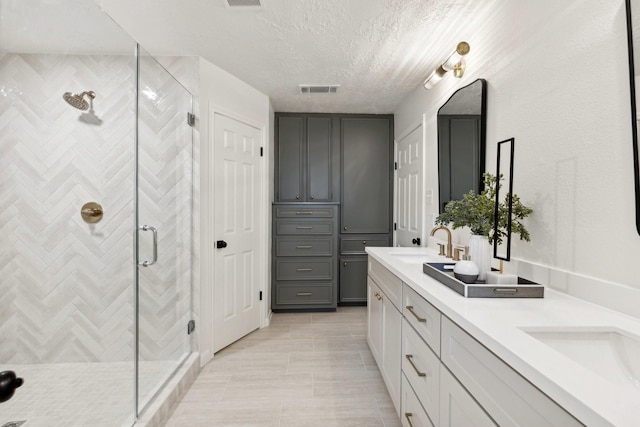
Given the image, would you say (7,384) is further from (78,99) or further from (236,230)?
(236,230)

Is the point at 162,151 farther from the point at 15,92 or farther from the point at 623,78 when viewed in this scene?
the point at 623,78

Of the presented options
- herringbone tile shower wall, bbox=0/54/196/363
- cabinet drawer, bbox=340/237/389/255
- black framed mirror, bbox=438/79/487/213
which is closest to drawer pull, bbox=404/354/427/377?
black framed mirror, bbox=438/79/487/213

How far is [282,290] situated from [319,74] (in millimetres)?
2381

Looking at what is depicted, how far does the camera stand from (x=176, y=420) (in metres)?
1.77

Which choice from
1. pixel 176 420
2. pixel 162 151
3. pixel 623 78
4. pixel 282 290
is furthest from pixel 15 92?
pixel 282 290

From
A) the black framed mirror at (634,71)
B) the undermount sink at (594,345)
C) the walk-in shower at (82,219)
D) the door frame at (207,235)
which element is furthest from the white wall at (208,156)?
the black framed mirror at (634,71)

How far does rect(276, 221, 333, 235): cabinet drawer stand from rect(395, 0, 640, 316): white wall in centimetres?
208

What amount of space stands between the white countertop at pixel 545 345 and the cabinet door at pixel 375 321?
780 mm

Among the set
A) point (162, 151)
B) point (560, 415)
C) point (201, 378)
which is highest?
point (162, 151)

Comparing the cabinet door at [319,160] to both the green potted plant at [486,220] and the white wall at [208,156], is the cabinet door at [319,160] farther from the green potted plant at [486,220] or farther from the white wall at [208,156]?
the green potted plant at [486,220]

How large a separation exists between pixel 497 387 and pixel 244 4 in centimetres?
217

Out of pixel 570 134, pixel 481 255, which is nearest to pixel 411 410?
pixel 481 255

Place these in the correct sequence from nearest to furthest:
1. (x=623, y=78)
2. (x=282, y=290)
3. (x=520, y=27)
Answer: (x=623, y=78)
(x=520, y=27)
(x=282, y=290)

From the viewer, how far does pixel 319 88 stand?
9.93 feet
